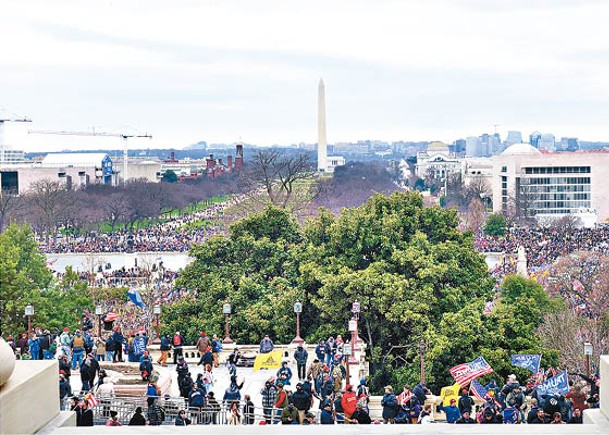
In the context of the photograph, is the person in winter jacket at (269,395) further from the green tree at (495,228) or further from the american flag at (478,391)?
the green tree at (495,228)

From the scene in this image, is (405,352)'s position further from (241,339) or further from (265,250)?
(265,250)

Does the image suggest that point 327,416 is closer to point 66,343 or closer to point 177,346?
point 177,346

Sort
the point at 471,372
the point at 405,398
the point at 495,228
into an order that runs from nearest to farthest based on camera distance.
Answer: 1. the point at 405,398
2. the point at 471,372
3. the point at 495,228

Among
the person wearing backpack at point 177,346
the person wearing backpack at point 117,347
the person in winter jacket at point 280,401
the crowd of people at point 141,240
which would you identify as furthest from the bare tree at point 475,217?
the person in winter jacket at point 280,401

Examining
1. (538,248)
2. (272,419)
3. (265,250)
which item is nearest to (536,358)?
(272,419)

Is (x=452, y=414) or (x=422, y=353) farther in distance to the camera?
(x=422, y=353)

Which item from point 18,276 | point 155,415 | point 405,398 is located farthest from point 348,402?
point 18,276

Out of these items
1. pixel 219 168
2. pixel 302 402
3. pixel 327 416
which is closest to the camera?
pixel 327 416

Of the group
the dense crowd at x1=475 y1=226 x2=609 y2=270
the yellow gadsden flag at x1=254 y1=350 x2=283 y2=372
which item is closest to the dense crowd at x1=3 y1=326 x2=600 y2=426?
the yellow gadsden flag at x1=254 y1=350 x2=283 y2=372
